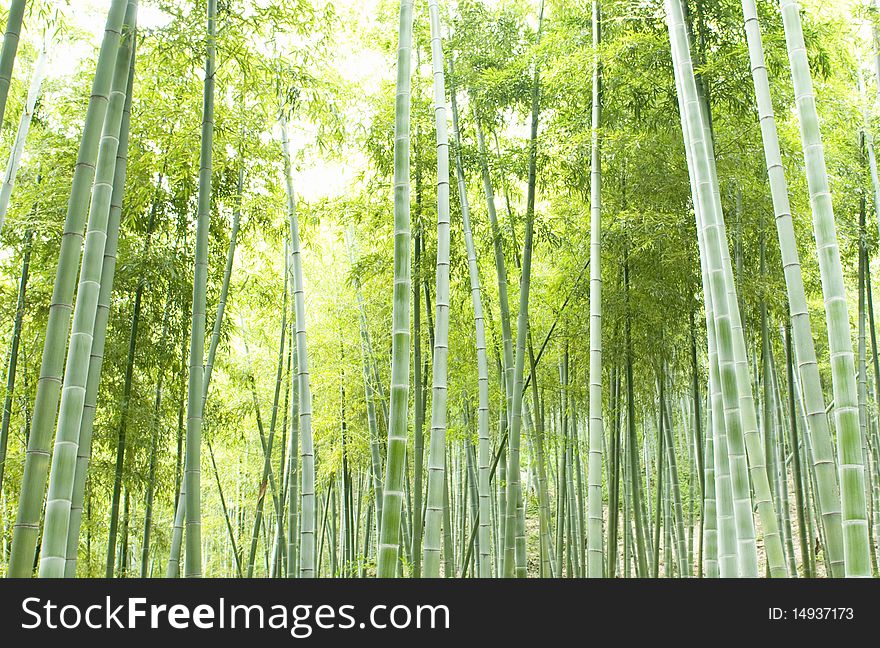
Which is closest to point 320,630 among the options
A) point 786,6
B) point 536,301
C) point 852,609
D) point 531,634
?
point 531,634

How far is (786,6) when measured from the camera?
271 cm

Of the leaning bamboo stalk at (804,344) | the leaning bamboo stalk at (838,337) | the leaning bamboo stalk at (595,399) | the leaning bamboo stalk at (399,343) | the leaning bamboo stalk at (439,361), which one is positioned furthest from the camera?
the leaning bamboo stalk at (595,399)

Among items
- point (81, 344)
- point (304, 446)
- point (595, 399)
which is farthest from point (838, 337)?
point (81, 344)

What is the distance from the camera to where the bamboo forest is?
9.37 ft

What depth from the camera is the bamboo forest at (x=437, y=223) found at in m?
2.86

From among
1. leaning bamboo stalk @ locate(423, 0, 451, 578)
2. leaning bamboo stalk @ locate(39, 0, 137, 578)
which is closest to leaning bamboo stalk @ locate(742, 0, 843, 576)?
leaning bamboo stalk @ locate(423, 0, 451, 578)

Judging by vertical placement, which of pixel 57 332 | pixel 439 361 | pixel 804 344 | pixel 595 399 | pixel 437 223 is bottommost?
pixel 57 332

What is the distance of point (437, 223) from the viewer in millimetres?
4531

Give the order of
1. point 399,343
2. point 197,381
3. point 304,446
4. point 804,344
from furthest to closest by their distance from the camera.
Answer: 1. point 304,446
2. point 197,381
3. point 399,343
4. point 804,344

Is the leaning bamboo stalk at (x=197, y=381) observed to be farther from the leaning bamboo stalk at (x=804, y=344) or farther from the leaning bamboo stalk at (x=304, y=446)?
the leaning bamboo stalk at (x=804, y=344)

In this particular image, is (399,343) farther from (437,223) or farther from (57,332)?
(437,223)

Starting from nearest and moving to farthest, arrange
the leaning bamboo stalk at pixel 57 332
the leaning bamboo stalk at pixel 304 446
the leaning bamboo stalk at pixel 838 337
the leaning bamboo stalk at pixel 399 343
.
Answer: the leaning bamboo stalk at pixel 57 332
the leaning bamboo stalk at pixel 838 337
the leaning bamboo stalk at pixel 399 343
the leaning bamboo stalk at pixel 304 446

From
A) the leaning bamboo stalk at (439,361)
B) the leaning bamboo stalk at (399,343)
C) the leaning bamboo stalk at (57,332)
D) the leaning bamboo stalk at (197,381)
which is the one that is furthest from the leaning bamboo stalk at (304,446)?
the leaning bamboo stalk at (57,332)

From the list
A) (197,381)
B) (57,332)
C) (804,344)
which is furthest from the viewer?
(197,381)
